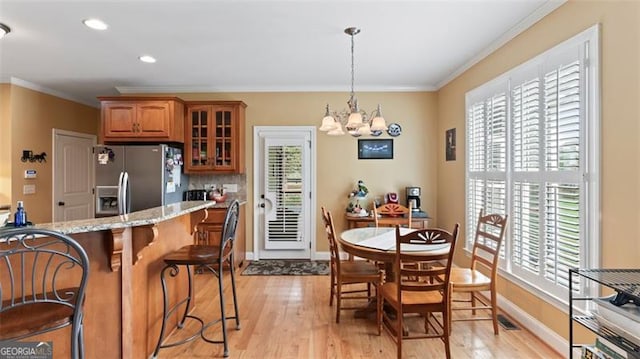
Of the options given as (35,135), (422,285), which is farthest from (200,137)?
(422,285)

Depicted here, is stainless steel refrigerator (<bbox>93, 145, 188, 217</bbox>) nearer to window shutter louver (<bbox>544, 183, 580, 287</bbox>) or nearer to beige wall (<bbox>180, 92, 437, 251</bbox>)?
beige wall (<bbox>180, 92, 437, 251</bbox>)

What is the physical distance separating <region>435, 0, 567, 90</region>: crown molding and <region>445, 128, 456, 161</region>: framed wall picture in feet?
2.37

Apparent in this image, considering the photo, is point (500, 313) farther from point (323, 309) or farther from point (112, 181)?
point (112, 181)

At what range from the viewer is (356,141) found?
489cm

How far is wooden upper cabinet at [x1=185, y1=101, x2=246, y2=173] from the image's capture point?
4.63m

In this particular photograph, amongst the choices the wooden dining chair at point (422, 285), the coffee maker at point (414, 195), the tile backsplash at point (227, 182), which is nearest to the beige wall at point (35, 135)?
the tile backsplash at point (227, 182)

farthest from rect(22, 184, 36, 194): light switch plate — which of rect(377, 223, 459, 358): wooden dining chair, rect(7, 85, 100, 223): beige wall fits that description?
rect(377, 223, 459, 358): wooden dining chair

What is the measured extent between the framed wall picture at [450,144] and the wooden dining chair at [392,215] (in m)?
0.88

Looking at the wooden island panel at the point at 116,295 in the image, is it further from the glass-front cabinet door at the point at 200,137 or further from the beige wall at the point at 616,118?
the beige wall at the point at 616,118

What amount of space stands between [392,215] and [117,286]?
10.9 feet

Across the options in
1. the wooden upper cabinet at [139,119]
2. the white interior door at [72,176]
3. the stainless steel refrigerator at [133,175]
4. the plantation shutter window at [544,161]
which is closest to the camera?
the plantation shutter window at [544,161]

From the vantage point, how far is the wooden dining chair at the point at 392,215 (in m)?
4.38

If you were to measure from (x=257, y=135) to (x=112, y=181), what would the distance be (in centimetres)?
193

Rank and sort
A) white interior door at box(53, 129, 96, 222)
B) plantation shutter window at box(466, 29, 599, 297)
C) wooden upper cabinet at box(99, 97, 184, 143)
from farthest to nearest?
white interior door at box(53, 129, 96, 222) → wooden upper cabinet at box(99, 97, 184, 143) → plantation shutter window at box(466, 29, 599, 297)
